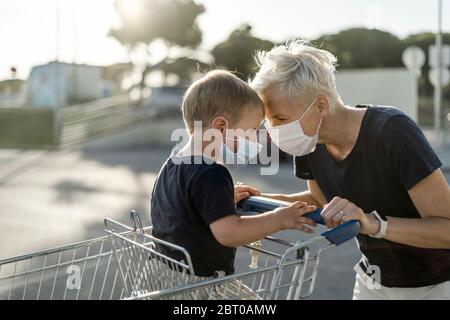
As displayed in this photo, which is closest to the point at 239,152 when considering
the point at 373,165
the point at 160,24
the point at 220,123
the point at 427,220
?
the point at 220,123

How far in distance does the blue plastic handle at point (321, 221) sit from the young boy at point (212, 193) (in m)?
0.04

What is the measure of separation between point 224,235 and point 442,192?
827mm

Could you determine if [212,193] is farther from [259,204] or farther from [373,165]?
[373,165]

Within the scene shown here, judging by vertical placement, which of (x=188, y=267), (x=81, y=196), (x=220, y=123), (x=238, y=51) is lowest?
(x=81, y=196)

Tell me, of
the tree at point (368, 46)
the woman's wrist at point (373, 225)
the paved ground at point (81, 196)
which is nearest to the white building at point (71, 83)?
the paved ground at point (81, 196)

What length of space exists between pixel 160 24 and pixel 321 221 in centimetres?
2866

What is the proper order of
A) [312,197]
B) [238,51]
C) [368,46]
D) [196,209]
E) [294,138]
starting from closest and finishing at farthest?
[196,209], [294,138], [312,197], [238,51], [368,46]

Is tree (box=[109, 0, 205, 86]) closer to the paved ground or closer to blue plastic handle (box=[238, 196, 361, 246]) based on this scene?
the paved ground

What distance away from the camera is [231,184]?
2.27m

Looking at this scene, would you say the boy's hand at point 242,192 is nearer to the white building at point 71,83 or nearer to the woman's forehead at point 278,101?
the woman's forehead at point 278,101

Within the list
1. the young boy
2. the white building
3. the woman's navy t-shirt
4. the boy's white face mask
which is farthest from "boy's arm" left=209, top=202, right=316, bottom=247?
the white building

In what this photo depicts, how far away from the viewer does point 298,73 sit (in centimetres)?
257
